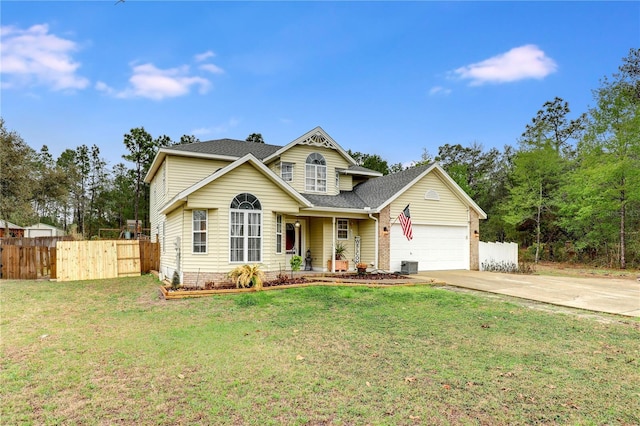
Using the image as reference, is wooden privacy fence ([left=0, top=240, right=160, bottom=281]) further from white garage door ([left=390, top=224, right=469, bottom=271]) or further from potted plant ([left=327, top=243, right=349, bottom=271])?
white garage door ([left=390, top=224, right=469, bottom=271])

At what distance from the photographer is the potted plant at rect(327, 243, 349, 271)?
16.3 metres

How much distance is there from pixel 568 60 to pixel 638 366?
17282 millimetres

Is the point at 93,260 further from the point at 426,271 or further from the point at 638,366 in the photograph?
the point at 638,366

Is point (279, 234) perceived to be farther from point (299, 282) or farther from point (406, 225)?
point (406, 225)

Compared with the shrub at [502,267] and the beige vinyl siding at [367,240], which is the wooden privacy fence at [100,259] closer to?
the beige vinyl siding at [367,240]

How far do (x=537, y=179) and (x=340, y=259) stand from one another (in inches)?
772

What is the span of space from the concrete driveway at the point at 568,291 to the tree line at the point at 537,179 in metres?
10.2

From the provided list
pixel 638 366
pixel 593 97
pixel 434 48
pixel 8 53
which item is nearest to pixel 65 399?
pixel 638 366

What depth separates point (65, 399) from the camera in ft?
13.3

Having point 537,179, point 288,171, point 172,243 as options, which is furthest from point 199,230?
point 537,179

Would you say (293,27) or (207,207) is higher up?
(293,27)

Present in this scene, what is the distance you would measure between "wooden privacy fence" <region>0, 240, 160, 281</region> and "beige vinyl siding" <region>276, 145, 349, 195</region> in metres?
8.08

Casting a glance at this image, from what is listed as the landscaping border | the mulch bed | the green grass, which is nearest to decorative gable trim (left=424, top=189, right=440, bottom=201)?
the mulch bed

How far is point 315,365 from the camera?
16.9 ft
